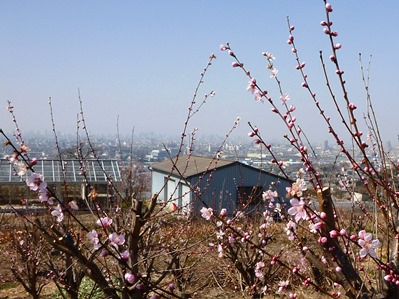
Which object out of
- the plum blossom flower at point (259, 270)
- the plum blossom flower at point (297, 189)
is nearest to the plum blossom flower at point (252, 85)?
the plum blossom flower at point (297, 189)

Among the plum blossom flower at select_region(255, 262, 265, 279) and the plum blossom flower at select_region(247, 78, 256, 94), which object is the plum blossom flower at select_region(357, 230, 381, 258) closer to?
the plum blossom flower at select_region(247, 78, 256, 94)

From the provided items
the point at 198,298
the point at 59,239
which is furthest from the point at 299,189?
the point at 198,298

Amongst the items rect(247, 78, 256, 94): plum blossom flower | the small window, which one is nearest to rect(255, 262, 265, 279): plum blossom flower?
the small window

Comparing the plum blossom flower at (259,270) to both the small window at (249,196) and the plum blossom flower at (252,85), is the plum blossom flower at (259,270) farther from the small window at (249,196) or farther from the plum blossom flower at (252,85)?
the plum blossom flower at (252,85)

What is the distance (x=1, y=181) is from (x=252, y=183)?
12.9 m

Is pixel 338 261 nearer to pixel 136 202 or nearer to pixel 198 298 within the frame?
pixel 136 202

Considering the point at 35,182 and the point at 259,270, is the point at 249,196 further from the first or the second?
the point at 35,182

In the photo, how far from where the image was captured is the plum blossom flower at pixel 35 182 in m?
2.10

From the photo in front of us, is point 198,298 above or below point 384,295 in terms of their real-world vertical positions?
below

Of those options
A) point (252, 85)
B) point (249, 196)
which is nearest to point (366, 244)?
point (252, 85)

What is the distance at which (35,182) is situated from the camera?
2.12m

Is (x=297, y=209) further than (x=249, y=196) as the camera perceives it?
No

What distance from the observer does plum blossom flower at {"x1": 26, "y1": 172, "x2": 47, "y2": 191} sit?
210 cm

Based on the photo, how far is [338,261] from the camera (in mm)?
2303
